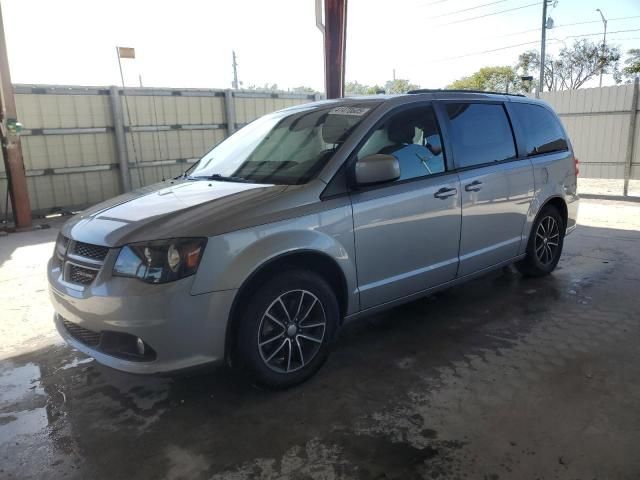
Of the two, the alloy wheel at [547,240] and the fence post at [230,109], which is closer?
the alloy wheel at [547,240]

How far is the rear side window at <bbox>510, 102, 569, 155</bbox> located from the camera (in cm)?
463

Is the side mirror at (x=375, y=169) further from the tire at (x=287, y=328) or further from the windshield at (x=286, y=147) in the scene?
the tire at (x=287, y=328)

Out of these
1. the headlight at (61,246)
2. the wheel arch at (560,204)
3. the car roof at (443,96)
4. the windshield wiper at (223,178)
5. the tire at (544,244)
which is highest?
the car roof at (443,96)

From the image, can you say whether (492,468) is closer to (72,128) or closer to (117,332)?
(117,332)

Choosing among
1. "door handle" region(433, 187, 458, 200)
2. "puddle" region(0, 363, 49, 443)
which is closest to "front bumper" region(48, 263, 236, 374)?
"puddle" region(0, 363, 49, 443)

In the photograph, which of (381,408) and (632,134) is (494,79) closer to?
(632,134)

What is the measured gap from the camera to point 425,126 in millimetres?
3777

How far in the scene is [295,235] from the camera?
2969mm

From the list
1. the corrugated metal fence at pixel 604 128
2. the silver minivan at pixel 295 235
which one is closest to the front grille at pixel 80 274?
the silver minivan at pixel 295 235

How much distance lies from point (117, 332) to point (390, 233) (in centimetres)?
176

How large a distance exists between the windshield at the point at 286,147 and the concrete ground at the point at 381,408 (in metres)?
1.32

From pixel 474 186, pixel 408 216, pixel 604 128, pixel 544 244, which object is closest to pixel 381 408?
pixel 408 216

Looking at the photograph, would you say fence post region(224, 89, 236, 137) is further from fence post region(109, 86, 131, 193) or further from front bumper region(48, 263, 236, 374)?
front bumper region(48, 263, 236, 374)

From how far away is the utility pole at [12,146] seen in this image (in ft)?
26.0
